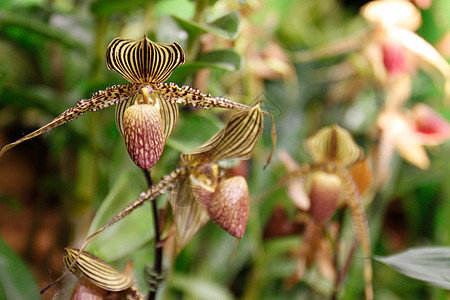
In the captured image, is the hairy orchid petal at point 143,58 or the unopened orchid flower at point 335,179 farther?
the unopened orchid flower at point 335,179

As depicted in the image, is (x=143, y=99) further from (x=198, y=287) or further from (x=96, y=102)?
(x=198, y=287)

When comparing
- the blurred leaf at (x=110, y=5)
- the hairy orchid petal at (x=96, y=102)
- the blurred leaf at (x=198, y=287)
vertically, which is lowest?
the blurred leaf at (x=198, y=287)

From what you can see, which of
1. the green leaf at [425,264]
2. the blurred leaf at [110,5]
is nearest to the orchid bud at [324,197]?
the green leaf at [425,264]

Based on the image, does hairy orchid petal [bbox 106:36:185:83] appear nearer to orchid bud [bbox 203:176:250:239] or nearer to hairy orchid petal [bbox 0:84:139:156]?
hairy orchid petal [bbox 0:84:139:156]

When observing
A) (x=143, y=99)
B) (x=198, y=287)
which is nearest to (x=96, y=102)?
(x=143, y=99)

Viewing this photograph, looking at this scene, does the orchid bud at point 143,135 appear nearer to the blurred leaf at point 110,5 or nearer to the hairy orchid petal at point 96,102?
the hairy orchid petal at point 96,102

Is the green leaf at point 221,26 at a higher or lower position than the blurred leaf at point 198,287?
higher

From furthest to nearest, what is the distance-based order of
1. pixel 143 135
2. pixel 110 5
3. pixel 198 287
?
pixel 198 287 < pixel 110 5 < pixel 143 135
